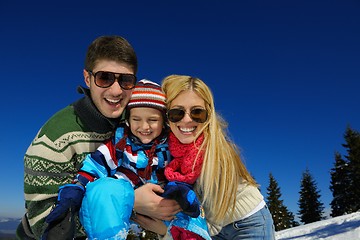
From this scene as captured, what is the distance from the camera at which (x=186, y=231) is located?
11.7 feet

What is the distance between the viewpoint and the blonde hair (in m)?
4.02

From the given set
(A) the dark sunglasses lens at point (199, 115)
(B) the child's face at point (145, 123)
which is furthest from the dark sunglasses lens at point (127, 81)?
(A) the dark sunglasses lens at point (199, 115)

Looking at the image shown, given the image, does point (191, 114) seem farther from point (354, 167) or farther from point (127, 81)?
point (354, 167)

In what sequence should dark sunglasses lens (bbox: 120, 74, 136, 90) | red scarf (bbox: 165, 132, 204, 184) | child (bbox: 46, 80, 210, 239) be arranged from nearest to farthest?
child (bbox: 46, 80, 210, 239) → red scarf (bbox: 165, 132, 204, 184) → dark sunglasses lens (bbox: 120, 74, 136, 90)

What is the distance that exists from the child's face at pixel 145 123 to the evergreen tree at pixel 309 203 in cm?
3920

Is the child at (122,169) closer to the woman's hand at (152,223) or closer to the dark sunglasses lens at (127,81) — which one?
the dark sunglasses lens at (127,81)

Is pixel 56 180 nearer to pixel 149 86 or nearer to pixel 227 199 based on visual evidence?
pixel 149 86

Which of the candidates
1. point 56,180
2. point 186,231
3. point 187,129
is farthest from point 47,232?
point 187,129

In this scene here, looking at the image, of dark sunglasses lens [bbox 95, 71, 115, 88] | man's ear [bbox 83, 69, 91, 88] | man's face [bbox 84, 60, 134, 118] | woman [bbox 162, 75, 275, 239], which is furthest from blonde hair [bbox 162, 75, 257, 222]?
man's ear [bbox 83, 69, 91, 88]

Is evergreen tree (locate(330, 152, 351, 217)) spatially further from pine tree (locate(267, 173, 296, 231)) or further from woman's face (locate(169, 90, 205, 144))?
woman's face (locate(169, 90, 205, 144))

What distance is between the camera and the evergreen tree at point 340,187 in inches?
1326

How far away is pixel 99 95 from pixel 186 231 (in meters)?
1.90

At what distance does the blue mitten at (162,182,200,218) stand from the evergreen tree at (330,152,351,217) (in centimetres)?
3450

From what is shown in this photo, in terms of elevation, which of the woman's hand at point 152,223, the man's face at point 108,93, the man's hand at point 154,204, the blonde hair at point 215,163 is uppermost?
the man's face at point 108,93
